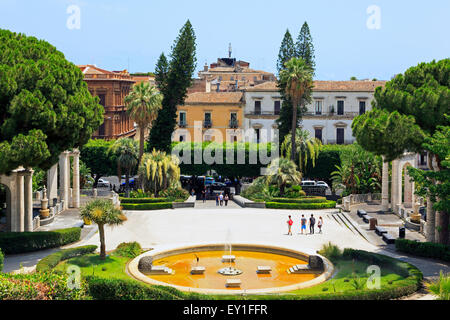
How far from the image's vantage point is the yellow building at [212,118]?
246 ft

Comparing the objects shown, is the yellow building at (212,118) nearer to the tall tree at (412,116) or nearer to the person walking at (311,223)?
the person walking at (311,223)

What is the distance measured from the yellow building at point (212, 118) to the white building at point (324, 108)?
2.31m

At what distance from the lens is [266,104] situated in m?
72.6

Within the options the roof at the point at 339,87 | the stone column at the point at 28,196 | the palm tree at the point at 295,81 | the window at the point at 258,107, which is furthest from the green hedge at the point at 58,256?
the roof at the point at 339,87

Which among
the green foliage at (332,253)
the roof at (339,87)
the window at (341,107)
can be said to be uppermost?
the roof at (339,87)

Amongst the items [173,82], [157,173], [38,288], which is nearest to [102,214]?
[38,288]

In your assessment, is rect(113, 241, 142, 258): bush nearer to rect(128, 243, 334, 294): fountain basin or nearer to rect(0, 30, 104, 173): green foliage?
rect(128, 243, 334, 294): fountain basin

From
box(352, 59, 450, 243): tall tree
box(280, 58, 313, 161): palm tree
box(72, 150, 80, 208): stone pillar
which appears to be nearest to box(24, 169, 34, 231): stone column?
box(72, 150, 80, 208): stone pillar

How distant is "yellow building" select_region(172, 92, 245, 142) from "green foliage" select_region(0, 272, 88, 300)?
55.4 metres

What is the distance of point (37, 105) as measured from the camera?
88.2ft

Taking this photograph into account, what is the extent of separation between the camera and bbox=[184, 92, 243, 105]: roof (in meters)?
75.6

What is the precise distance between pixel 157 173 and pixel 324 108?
30.7 meters

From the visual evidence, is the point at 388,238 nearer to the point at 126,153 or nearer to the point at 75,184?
the point at 75,184
